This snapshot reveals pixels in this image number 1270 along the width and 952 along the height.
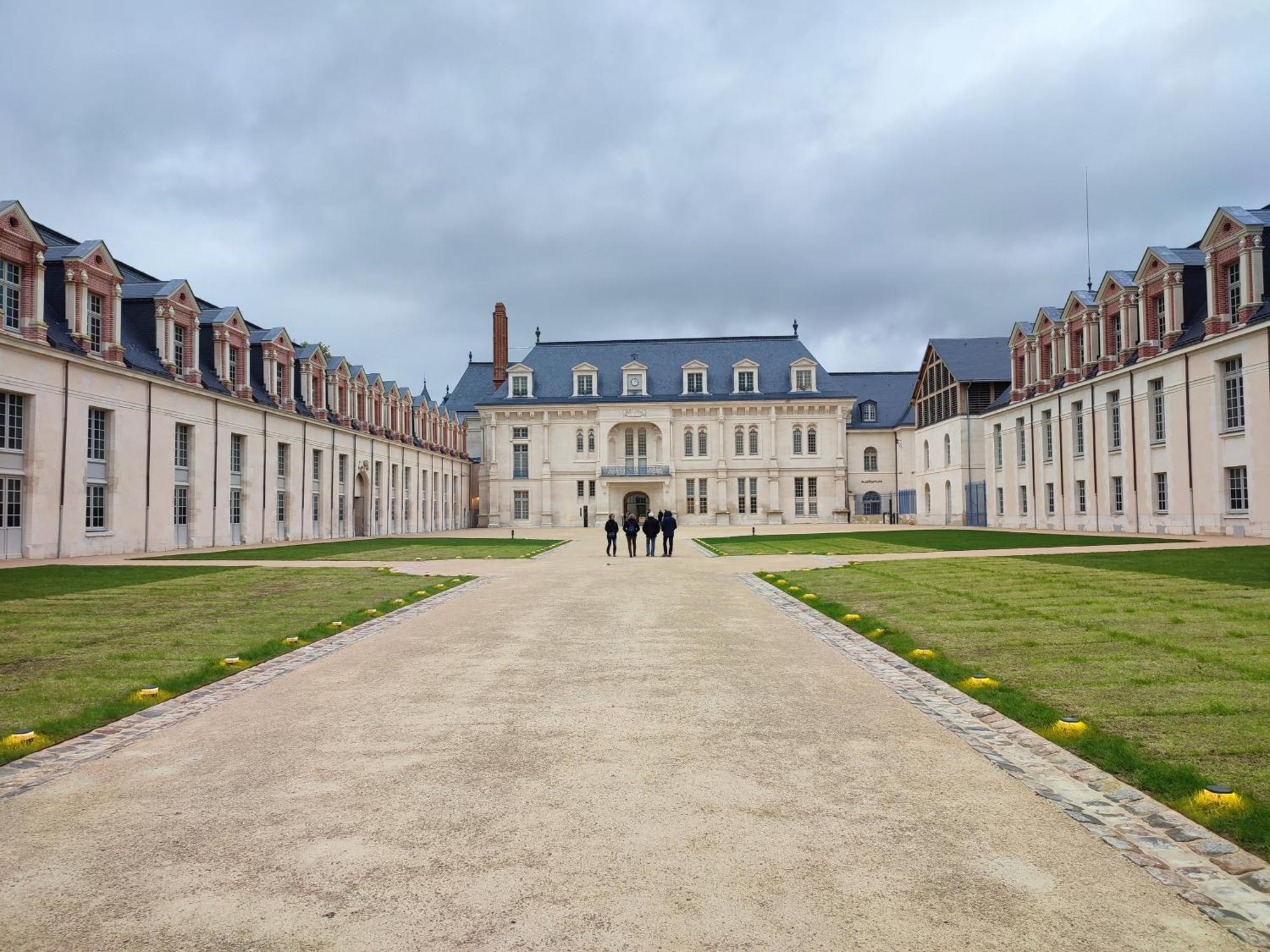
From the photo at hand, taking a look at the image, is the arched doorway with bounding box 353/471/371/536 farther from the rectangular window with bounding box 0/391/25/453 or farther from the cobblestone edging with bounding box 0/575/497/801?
the cobblestone edging with bounding box 0/575/497/801

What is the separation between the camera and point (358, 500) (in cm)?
5034

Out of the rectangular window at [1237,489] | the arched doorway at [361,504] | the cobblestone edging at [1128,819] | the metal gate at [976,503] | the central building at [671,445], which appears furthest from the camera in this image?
the central building at [671,445]

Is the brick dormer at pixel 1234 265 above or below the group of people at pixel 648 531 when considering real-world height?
above

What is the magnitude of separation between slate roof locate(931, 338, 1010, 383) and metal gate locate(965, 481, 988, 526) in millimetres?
6727

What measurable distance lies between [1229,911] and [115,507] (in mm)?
32052

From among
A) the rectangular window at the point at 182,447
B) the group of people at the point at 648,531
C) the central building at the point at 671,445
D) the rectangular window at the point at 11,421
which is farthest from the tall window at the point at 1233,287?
the rectangular window at the point at 11,421

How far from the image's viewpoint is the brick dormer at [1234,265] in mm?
28844

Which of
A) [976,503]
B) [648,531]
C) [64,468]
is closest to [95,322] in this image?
[64,468]

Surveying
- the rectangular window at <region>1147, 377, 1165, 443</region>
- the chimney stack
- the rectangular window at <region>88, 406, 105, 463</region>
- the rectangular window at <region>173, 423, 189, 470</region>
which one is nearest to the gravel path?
the rectangular window at <region>88, 406, 105, 463</region>

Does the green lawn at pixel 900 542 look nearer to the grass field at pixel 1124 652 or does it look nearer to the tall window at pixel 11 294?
the grass field at pixel 1124 652

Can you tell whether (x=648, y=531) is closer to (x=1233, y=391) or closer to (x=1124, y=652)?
(x=1124, y=652)

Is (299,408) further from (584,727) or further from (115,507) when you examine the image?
(584,727)

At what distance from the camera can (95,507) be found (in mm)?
28250

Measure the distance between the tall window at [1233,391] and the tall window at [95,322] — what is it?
126 ft
